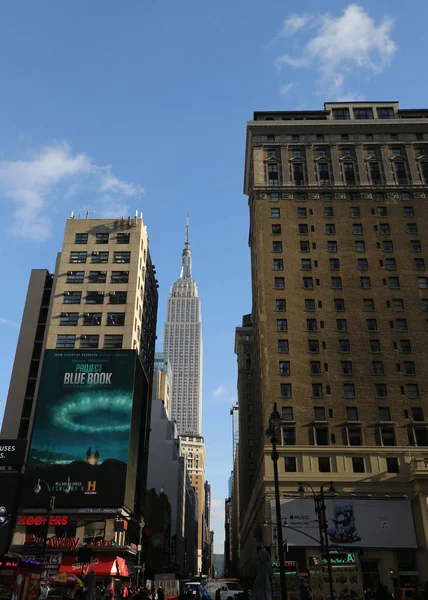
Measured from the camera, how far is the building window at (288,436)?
192 feet

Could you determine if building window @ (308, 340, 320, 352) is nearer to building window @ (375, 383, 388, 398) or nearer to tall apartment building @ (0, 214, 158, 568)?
building window @ (375, 383, 388, 398)

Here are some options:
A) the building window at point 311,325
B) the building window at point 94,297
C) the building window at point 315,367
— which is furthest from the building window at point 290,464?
the building window at point 94,297

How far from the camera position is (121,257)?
7612 cm

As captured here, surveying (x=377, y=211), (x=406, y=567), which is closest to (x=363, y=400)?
(x=406, y=567)

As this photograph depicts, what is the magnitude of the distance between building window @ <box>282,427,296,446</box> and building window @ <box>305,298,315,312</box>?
15.3 m

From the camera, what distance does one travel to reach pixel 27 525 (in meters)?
57.0

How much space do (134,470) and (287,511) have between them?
20.8m

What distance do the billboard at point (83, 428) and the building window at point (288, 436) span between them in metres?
17.8

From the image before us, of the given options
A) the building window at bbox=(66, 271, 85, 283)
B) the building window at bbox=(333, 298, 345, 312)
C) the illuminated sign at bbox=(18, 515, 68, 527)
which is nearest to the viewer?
the illuminated sign at bbox=(18, 515, 68, 527)

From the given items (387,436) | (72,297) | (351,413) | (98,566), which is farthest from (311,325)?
(98,566)

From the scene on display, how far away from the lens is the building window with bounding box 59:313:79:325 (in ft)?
232

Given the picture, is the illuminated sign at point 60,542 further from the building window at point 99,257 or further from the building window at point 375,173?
the building window at point 375,173

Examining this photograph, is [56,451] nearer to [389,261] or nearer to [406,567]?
[406,567]

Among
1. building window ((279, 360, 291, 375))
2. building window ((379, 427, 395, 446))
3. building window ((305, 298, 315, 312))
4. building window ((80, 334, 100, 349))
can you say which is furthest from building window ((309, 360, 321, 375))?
building window ((80, 334, 100, 349))
